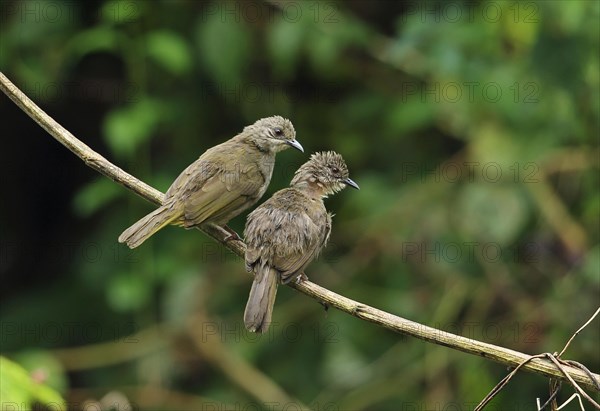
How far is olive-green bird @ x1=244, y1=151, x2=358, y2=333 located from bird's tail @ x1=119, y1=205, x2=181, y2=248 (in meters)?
0.33

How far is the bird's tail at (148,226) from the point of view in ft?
12.9

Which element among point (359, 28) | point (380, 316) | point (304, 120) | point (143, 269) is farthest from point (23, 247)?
point (380, 316)

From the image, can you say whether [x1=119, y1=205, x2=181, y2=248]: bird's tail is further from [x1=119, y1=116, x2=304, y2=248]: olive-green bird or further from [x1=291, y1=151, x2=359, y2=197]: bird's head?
[x1=291, y1=151, x2=359, y2=197]: bird's head

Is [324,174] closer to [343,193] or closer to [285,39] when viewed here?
[285,39]

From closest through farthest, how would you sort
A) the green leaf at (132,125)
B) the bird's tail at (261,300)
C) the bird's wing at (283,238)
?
the bird's tail at (261,300), the bird's wing at (283,238), the green leaf at (132,125)

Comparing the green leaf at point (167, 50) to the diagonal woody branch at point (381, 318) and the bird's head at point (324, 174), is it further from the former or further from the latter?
the diagonal woody branch at point (381, 318)

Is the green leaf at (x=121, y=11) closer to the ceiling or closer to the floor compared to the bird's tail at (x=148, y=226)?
closer to the ceiling

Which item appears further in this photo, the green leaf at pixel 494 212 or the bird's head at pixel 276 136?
the green leaf at pixel 494 212

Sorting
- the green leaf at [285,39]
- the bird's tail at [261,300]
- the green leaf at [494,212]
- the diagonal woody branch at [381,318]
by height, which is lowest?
the green leaf at [494,212]

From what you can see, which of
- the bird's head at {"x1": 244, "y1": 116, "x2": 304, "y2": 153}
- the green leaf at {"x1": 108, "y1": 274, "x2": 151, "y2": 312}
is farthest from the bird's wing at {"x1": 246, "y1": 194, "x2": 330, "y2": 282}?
the green leaf at {"x1": 108, "y1": 274, "x2": 151, "y2": 312}

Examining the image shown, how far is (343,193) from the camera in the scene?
6.48m

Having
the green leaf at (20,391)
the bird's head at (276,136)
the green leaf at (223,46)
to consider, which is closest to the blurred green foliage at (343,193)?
the green leaf at (223,46)

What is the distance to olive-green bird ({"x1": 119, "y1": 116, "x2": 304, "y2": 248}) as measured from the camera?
4066mm

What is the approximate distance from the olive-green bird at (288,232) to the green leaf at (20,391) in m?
0.69
